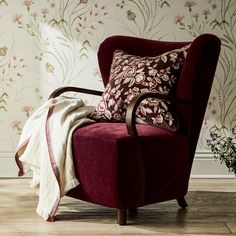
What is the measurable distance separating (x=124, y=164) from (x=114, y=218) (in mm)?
398

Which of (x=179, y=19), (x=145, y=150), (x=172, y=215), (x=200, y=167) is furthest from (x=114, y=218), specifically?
(x=179, y=19)

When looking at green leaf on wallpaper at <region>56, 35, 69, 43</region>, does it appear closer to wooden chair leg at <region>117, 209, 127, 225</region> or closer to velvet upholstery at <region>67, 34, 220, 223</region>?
velvet upholstery at <region>67, 34, 220, 223</region>

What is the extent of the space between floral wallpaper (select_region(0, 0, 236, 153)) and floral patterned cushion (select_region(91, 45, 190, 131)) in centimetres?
86

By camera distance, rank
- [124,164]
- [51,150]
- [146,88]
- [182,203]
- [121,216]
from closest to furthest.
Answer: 1. [124,164]
2. [121,216]
3. [51,150]
4. [146,88]
5. [182,203]

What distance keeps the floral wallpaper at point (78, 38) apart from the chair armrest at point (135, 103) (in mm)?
1138

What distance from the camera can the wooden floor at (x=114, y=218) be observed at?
2600mm

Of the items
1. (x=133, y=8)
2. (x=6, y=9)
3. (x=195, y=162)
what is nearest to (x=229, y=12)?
(x=133, y=8)

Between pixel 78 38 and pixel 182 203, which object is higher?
pixel 78 38

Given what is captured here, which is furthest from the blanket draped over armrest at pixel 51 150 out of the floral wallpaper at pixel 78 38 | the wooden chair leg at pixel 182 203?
the floral wallpaper at pixel 78 38

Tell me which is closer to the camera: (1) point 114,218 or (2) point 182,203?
(1) point 114,218

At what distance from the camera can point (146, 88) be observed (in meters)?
2.91

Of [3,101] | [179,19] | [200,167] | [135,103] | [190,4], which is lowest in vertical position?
[200,167]

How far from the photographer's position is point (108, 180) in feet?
8.57

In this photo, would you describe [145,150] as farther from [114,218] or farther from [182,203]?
[182,203]
